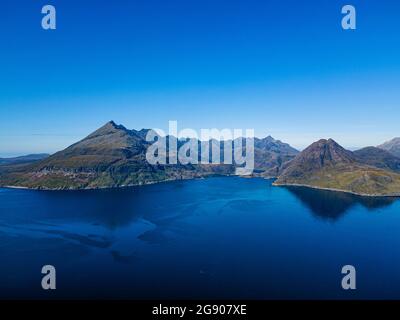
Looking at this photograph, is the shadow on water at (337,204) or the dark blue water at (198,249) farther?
the shadow on water at (337,204)

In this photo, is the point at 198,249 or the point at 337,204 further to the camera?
the point at 337,204

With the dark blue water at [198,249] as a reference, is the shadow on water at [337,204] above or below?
above

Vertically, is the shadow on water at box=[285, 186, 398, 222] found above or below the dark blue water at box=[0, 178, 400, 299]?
above

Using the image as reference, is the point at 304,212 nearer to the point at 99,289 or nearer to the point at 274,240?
the point at 274,240

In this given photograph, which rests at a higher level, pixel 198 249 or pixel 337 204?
pixel 337 204

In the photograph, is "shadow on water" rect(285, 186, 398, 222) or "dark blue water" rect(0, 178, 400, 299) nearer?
"dark blue water" rect(0, 178, 400, 299)
